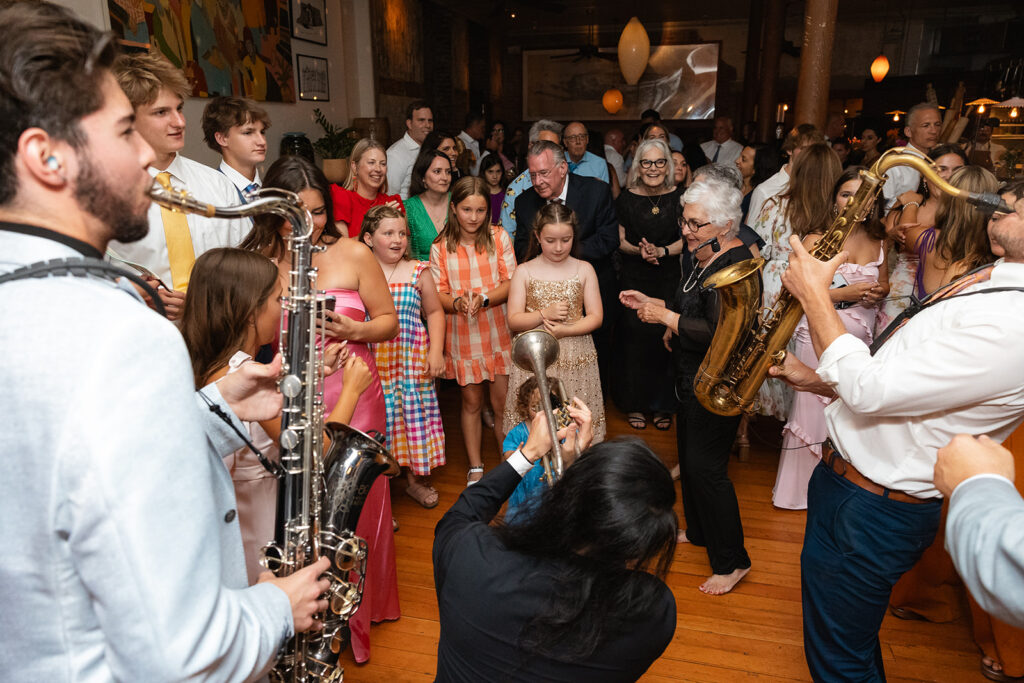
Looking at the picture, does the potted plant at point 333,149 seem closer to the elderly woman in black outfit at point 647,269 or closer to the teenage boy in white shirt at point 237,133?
the elderly woman in black outfit at point 647,269

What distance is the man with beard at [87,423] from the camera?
79cm

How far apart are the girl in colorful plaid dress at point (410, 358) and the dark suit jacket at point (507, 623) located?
6.88 feet

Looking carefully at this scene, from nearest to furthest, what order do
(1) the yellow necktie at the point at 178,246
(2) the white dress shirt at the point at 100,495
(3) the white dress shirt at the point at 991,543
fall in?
(2) the white dress shirt at the point at 100,495 < (3) the white dress shirt at the point at 991,543 < (1) the yellow necktie at the point at 178,246

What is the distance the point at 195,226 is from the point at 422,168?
5.89 feet

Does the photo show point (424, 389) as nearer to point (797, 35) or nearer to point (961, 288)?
point (961, 288)

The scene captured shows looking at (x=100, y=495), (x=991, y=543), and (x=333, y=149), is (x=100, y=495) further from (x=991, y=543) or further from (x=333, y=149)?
(x=333, y=149)

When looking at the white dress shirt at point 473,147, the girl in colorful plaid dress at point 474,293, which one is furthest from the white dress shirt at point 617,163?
the girl in colorful plaid dress at point 474,293

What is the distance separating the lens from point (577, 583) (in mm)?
1238

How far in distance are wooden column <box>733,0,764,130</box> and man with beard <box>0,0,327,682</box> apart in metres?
13.7

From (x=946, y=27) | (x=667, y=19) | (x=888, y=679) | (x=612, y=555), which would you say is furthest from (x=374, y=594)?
(x=946, y=27)

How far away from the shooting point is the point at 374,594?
8.82 feet

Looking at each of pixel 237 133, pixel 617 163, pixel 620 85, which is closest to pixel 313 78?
pixel 617 163

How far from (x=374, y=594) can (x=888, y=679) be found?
200 cm

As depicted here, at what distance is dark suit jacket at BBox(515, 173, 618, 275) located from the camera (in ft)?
14.2
